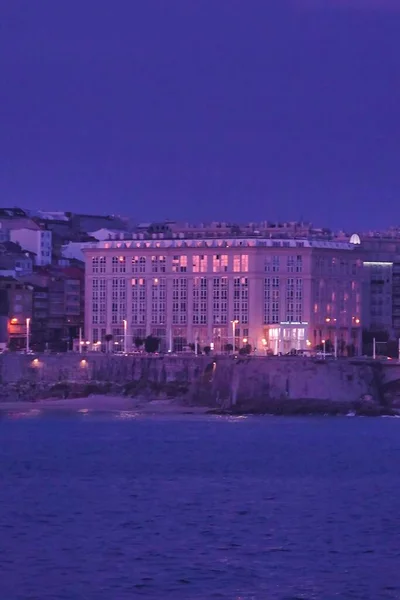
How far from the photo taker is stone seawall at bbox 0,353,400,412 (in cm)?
8581

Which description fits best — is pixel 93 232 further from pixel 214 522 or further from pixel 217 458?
pixel 214 522

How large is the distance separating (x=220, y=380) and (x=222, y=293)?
21.0 metres

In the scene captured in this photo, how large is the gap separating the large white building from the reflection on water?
3628 cm

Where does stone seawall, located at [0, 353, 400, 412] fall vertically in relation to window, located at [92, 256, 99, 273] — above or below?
below

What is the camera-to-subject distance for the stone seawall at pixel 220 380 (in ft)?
282

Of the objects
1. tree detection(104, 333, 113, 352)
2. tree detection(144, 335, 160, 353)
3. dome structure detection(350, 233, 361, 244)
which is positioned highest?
dome structure detection(350, 233, 361, 244)

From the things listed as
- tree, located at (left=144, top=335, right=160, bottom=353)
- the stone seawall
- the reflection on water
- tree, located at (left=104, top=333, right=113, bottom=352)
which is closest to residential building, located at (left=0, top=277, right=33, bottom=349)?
tree, located at (left=104, top=333, right=113, bottom=352)

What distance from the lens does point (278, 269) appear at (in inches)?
4274

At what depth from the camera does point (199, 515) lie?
43.3m

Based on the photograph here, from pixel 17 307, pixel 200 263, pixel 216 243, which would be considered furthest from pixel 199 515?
pixel 17 307

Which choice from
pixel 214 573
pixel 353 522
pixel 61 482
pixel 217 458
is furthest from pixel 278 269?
pixel 214 573

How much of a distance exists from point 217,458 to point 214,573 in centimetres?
2472

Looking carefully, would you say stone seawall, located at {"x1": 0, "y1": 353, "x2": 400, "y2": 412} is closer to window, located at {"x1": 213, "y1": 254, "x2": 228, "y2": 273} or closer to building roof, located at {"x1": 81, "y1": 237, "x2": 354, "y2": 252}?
window, located at {"x1": 213, "y1": 254, "x2": 228, "y2": 273}

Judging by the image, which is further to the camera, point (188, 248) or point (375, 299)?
point (375, 299)
